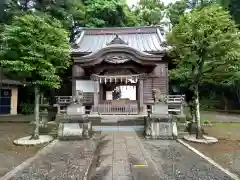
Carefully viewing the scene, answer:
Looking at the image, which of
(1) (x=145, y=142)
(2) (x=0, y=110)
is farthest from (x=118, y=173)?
(2) (x=0, y=110)

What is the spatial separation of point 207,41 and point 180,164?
16.2 ft

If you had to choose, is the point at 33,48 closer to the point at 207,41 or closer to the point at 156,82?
the point at 207,41

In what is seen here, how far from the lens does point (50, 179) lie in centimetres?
466

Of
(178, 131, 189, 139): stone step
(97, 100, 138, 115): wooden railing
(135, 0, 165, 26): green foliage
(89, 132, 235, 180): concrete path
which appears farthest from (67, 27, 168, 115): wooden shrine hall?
(135, 0, 165, 26): green foliage

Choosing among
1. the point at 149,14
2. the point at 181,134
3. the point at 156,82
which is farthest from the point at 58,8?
the point at 149,14

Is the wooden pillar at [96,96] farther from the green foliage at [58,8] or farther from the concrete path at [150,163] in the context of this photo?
the green foliage at [58,8]

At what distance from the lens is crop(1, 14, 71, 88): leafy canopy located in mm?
8328

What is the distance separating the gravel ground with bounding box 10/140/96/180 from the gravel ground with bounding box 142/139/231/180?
1.98 metres

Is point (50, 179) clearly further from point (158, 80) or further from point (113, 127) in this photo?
point (158, 80)

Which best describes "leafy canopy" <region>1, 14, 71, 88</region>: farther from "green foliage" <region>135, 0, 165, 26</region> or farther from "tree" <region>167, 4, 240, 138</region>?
"green foliage" <region>135, 0, 165, 26</region>

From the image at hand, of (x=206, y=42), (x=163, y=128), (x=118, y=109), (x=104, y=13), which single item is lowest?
(x=163, y=128)

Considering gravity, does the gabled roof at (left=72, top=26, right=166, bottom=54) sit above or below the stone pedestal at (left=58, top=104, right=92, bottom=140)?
above

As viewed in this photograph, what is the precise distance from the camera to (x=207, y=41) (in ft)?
27.3

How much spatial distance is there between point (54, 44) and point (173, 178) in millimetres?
6972
